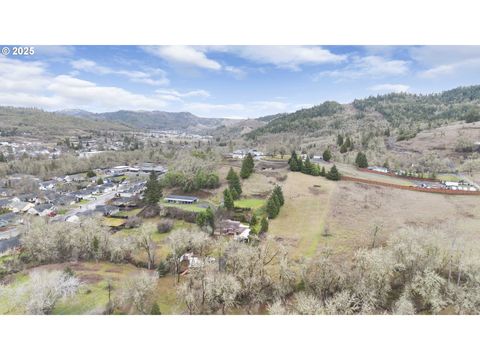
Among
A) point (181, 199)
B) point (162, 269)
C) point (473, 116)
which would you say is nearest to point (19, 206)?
point (181, 199)

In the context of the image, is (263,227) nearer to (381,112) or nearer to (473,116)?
Result: (473,116)

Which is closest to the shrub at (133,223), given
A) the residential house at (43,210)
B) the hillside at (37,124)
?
the residential house at (43,210)

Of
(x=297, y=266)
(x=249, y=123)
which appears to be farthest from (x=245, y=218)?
(x=249, y=123)

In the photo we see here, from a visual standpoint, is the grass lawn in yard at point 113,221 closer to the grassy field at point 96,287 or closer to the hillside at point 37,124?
the grassy field at point 96,287

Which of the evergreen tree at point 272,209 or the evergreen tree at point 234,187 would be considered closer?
the evergreen tree at point 272,209

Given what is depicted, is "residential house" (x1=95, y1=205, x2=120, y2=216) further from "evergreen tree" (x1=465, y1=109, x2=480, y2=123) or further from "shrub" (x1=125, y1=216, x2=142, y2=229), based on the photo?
"evergreen tree" (x1=465, y1=109, x2=480, y2=123)

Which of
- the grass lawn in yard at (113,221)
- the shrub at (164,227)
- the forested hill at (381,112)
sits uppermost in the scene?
the forested hill at (381,112)

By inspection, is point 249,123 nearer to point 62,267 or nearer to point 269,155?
point 269,155
